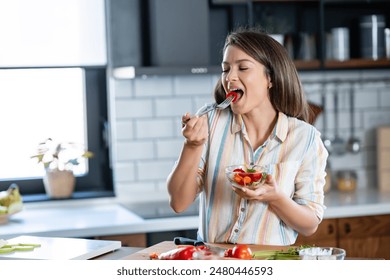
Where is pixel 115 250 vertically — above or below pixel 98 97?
below

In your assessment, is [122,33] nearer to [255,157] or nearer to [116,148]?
[116,148]

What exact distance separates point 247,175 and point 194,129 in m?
0.21

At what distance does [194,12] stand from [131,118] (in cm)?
63

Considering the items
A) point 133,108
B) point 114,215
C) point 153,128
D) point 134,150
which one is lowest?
point 114,215

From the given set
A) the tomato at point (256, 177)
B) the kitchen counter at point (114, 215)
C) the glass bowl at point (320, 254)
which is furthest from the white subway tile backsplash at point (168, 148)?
the glass bowl at point (320, 254)

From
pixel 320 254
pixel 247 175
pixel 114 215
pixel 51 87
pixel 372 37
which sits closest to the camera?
pixel 320 254

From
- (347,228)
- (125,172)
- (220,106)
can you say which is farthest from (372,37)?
(220,106)

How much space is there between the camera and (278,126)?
2.54 m

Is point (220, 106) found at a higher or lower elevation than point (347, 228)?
higher

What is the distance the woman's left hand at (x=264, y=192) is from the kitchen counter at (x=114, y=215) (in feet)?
3.78

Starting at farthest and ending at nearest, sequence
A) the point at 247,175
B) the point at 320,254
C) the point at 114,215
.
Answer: the point at 114,215 < the point at 247,175 < the point at 320,254

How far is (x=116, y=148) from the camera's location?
397 centimetres

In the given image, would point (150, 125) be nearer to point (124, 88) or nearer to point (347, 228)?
point (124, 88)
